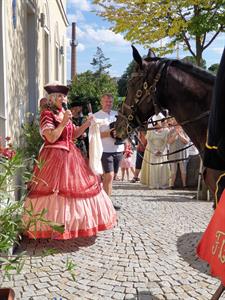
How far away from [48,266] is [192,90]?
2336mm

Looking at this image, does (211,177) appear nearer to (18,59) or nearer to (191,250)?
(191,250)

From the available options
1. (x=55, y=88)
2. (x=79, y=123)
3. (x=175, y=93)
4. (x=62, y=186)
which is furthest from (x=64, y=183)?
(x=79, y=123)

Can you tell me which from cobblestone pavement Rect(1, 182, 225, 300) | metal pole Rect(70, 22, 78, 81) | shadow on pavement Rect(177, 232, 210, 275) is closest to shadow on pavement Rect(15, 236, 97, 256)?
cobblestone pavement Rect(1, 182, 225, 300)

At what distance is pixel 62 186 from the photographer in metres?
4.54

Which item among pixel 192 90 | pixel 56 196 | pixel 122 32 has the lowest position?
pixel 56 196

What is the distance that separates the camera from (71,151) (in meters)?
4.77

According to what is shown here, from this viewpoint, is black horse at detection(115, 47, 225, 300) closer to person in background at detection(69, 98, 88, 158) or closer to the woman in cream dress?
person in background at detection(69, 98, 88, 158)

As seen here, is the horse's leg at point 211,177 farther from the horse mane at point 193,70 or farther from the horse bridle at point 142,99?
the horse bridle at point 142,99

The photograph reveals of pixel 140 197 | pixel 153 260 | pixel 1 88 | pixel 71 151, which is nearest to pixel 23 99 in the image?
pixel 1 88

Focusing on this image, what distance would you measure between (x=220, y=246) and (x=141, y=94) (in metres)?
2.04

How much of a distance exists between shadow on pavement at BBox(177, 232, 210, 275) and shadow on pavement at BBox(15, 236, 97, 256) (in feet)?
3.68

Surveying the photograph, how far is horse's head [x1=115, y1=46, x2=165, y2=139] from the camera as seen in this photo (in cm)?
357

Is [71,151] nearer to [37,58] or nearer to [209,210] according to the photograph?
[209,210]

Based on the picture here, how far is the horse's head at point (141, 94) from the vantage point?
3568mm
